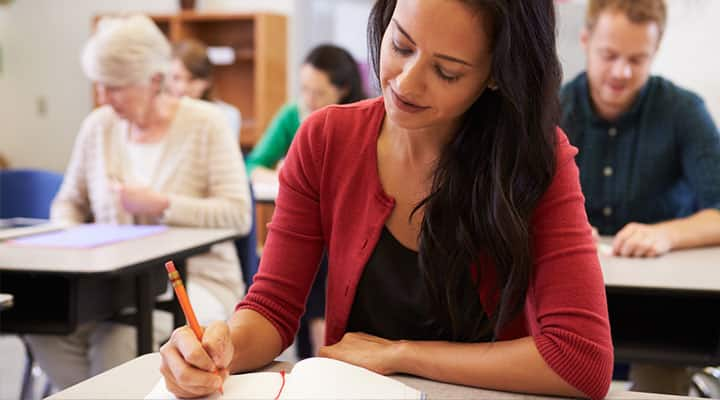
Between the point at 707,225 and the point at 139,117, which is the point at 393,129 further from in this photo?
the point at 139,117

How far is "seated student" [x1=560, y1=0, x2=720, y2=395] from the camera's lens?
1824 millimetres

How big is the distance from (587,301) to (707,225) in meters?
1.08

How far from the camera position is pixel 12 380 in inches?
112

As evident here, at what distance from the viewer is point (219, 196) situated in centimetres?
216

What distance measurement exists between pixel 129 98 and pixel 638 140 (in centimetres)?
148

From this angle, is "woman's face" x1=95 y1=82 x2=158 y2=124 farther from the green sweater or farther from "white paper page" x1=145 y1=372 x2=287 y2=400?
"white paper page" x1=145 y1=372 x2=287 y2=400

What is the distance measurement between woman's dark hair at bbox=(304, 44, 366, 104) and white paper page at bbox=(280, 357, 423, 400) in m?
2.26

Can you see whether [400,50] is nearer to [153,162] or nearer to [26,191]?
[153,162]

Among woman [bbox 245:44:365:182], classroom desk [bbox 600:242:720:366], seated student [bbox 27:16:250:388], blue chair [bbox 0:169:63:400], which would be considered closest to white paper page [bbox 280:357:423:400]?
classroom desk [bbox 600:242:720:366]

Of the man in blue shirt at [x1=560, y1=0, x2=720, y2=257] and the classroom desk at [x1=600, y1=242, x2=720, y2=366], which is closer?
the classroom desk at [x1=600, y1=242, x2=720, y2=366]

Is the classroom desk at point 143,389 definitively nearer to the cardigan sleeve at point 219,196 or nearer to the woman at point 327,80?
the cardigan sleeve at point 219,196

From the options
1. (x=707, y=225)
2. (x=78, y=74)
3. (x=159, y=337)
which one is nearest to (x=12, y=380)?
(x=159, y=337)

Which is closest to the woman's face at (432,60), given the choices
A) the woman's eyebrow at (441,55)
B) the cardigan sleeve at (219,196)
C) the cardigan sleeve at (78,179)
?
the woman's eyebrow at (441,55)

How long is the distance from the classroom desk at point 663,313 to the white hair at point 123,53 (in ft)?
4.69
